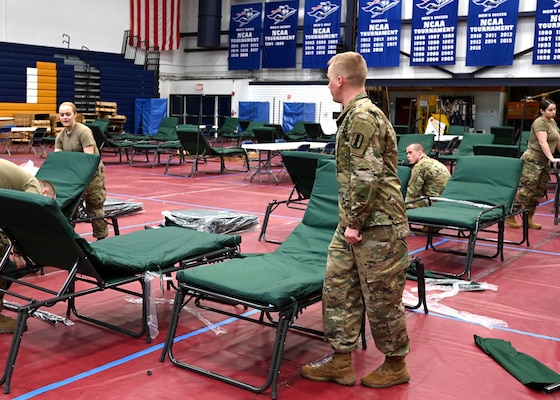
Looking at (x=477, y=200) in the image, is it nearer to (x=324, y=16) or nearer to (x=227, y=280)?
(x=227, y=280)

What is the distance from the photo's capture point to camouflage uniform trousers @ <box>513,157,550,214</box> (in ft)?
24.5

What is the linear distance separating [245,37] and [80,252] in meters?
20.3

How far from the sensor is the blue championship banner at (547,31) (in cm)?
1655

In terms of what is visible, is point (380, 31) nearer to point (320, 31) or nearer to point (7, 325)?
point (320, 31)

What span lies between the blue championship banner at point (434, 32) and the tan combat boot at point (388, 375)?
16.1 metres

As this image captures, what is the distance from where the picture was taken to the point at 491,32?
17.5 m

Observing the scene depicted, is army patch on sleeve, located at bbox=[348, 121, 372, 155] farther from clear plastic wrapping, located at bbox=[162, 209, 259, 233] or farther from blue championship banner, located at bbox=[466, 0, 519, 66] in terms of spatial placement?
blue championship banner, located at bbox=[466, 0, 519, 66]

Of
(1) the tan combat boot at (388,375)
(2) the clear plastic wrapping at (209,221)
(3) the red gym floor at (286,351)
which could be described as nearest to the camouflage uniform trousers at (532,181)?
(3) the red gym floor at (286,351)

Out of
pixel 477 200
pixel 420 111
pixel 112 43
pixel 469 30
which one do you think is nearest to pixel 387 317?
pixel 477 200

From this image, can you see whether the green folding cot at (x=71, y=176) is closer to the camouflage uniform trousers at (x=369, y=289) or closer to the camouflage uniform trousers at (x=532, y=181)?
the camouflage uniform trousers at (x=369, y=289)

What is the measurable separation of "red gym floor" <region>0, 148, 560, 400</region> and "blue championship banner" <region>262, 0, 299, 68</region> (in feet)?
55.3

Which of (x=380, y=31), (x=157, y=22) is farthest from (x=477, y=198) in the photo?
(x=157, y=22)

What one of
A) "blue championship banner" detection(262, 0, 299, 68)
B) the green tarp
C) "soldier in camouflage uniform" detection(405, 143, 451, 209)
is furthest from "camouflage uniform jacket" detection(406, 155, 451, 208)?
"blue championship banner" detection(262, 0, 299, 68)

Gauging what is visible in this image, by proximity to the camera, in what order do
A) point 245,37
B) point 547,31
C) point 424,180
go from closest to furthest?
point 424,180 → point 547,31 → point 245,37
